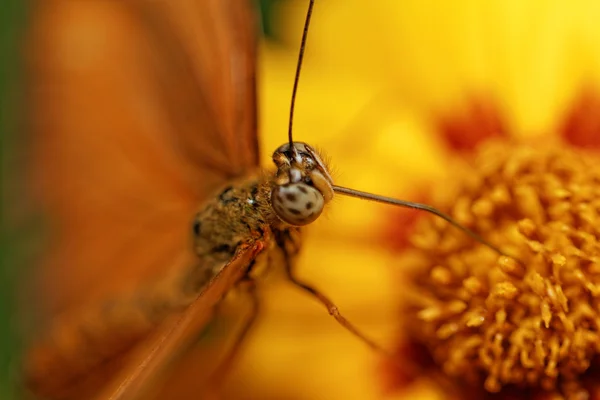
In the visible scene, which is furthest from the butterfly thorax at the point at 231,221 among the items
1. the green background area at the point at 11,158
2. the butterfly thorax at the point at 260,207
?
the green background area at the point at 11,158

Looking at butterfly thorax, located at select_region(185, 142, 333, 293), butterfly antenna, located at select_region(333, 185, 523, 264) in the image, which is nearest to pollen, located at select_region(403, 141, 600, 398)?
butterfly antenna, located at select_region(333, 185, 523, 264)

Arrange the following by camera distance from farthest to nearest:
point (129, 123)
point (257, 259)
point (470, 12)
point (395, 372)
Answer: point (129, 123) < point (470, 12) < point (395, 372) < point (257, 259)

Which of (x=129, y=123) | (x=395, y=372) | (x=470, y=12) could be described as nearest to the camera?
(x=395, y=372)

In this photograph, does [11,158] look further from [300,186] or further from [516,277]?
[516,277]

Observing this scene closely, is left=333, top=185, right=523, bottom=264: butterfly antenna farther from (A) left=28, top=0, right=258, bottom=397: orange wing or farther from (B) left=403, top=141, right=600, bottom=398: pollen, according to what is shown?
(A) left=28, top=0, right=258, bottom=397: orange wing

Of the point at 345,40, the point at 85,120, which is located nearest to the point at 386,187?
the point at 345,40

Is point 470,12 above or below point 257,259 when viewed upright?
above

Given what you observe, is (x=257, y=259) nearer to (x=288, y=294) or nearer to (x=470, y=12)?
(x=288, y=294)

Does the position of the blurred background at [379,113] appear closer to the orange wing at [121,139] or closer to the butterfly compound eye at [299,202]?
the orange wing at [121,139]
